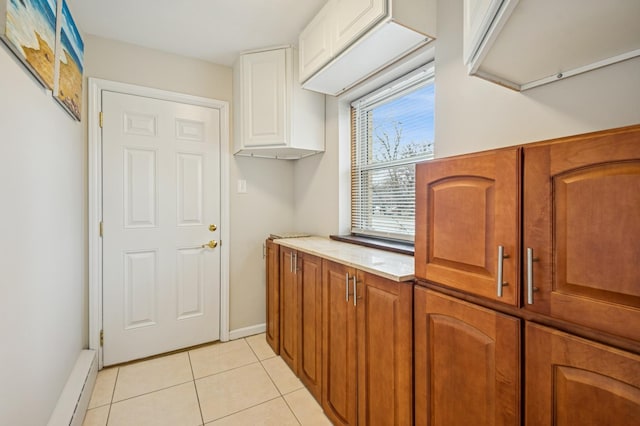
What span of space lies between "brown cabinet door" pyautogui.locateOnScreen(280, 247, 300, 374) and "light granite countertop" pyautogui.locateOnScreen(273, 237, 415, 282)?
0.46 ft

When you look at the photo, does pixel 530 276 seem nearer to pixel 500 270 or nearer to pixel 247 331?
pixel 500 270

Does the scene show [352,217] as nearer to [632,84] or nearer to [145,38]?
[632,84]

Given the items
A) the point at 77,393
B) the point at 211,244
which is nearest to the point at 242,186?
the point at 211,244

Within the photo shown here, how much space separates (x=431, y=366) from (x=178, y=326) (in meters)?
2.17

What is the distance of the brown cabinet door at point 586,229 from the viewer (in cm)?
59

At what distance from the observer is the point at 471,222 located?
904mm

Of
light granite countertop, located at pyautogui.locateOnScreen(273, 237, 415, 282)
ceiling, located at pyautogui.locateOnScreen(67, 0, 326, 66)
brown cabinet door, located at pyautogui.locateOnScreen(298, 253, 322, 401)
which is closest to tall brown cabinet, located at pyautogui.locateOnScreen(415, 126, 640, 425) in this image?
light granite countertop, located at pyautogui.locateOnScreen(273, 237, 415, 282)

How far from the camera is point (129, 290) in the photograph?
2.25 metres

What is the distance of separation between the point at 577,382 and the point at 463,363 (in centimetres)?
30

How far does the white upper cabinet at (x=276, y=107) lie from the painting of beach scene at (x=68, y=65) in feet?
3.45

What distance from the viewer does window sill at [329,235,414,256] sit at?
162 centimetres

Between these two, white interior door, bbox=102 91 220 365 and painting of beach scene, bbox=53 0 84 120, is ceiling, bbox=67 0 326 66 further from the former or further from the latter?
white interior door, bbox=102 91 220 365

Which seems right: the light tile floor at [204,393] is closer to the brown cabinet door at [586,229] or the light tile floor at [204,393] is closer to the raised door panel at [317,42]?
the brown cabinet door at [586,229]

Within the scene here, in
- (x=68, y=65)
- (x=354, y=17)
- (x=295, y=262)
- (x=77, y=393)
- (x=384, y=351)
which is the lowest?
(x=77, y=393)
